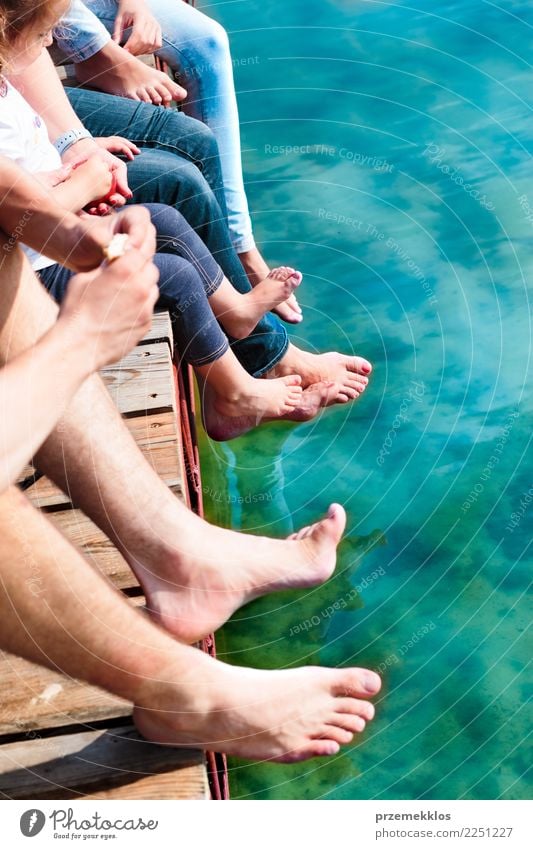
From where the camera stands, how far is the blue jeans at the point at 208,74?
68.9 inches

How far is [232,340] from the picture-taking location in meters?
1.66

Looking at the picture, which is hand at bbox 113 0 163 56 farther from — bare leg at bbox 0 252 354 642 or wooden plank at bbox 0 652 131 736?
wooden plank at bbox 0 652 131 736

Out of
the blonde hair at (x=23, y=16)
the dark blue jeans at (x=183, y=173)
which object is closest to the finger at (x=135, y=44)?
the dark blue jeans at (x=183, y=173)

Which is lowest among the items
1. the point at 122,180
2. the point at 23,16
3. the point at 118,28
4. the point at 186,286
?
the point at 186,286

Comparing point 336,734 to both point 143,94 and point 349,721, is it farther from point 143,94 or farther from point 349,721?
point 143,94

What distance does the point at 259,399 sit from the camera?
158cm

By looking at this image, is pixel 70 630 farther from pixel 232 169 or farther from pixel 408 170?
pixel 408 170

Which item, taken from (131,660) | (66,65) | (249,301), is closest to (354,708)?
(131,660)

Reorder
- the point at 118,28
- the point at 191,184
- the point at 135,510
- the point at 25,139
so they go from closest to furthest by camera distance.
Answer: the point at 135,510
the point at 25,139
the point at 191,184
the point at 118,28

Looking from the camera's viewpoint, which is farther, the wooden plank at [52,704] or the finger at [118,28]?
the finger at [118,28]

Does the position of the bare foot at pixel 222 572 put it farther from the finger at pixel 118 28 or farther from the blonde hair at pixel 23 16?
the finger at pixel 118 28

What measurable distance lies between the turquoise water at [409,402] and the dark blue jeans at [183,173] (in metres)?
0.15

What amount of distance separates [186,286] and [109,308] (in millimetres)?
525

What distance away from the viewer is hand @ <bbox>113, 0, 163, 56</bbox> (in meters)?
1.76
